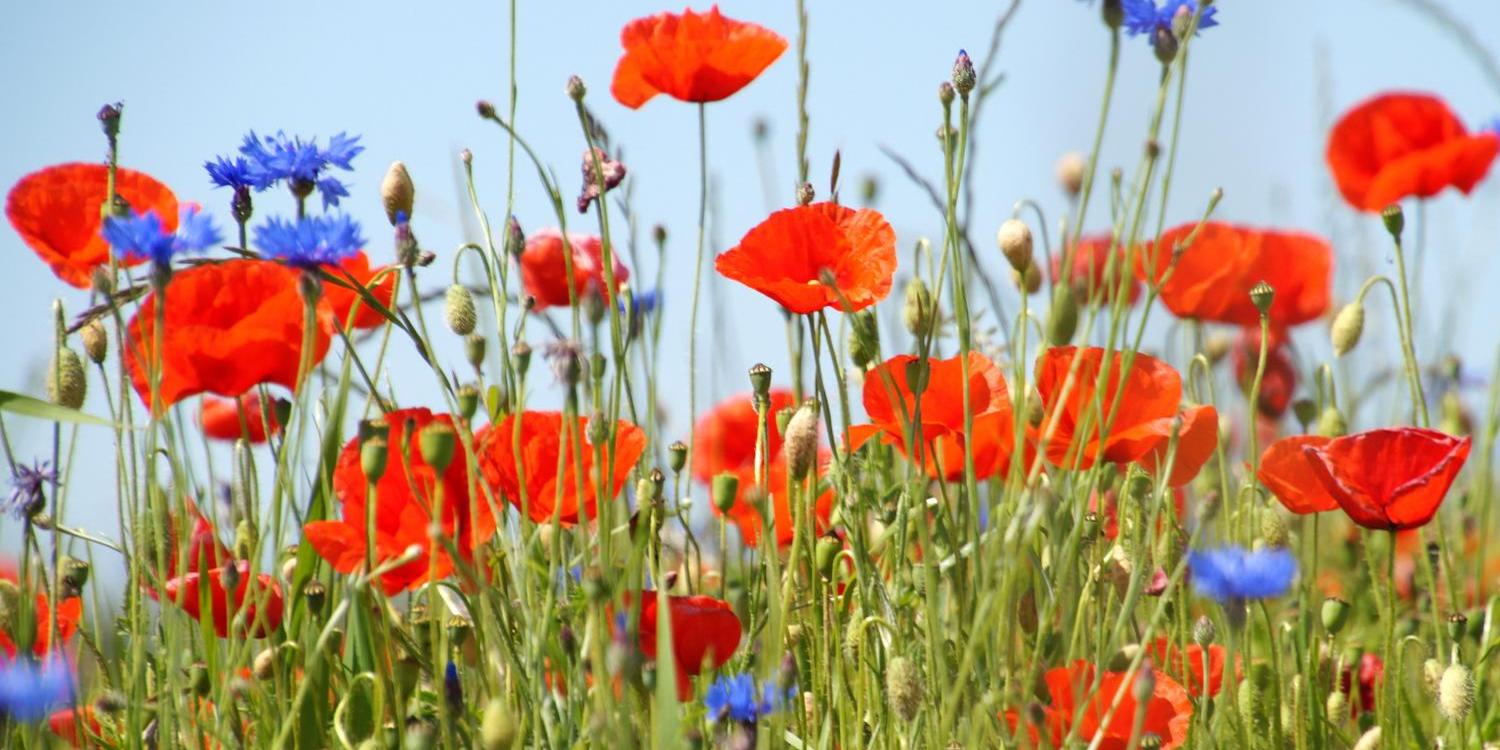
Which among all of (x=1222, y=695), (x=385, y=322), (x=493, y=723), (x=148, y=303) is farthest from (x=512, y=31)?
(x=1222, y=695)

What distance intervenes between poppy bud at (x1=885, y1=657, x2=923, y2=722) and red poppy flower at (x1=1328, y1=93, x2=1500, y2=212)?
1.78 meters

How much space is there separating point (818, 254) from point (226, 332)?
0.55m

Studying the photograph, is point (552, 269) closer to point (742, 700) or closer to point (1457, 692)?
point (742, 700)

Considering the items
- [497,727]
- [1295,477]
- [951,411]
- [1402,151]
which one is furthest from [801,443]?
[1402,151]

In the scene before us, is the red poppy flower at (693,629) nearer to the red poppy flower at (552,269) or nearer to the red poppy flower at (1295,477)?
the red poppy flower at (1295,477)

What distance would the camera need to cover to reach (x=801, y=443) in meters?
1.41

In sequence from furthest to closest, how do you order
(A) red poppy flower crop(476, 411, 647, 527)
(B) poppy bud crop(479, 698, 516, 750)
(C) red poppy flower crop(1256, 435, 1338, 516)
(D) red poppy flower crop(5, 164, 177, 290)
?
(D) red poppy flower crop(5, 164, 177, 290) → (C) red poppy flower crop(1256, 435, 1338, 516) → (A) red poppy flower crop(476, 411, 647, 527) → (B) poppy bud crop(479, 698, 516, 750)

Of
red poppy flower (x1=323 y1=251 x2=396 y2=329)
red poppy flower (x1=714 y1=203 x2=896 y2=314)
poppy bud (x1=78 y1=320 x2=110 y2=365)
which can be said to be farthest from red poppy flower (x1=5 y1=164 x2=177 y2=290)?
red poppy flower (x1=714 y1=203 x2=896 y2=314)

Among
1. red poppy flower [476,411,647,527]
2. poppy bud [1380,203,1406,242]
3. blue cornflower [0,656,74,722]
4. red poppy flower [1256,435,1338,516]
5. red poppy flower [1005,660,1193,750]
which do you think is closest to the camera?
blue cornflower [0,656,74,722]

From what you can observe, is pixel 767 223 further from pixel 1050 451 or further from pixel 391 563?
pixel 391 563

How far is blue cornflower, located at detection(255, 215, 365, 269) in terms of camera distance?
50.2 inches

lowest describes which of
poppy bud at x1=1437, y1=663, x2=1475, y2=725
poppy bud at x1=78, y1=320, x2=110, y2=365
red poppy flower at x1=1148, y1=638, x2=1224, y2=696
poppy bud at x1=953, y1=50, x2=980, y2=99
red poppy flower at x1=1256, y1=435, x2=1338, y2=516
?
red poppy flower at x1=1148, y1=638, x2=1224, y2=696

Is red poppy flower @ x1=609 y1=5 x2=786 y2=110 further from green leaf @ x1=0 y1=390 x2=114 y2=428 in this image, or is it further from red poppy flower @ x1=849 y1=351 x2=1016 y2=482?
green leaf @ x1=0 y1=390 x2=114 y2=428

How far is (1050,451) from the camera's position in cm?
154
